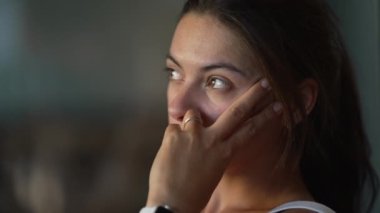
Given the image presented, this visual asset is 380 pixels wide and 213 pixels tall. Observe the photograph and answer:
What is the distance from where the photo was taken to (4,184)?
144cm

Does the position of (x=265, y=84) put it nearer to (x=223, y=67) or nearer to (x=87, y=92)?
(x=223, y=67)

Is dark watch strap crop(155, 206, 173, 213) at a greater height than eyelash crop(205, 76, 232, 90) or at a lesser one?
lesser

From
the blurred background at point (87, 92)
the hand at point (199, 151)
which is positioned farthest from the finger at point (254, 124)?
the blurred background at point (87, 92)

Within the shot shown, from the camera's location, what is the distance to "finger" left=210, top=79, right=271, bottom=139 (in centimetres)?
84

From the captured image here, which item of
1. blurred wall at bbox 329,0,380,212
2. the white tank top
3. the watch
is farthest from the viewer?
blurred wall at bbox 329,0,380,212

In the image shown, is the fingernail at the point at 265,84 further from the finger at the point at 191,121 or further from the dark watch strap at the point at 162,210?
the dark watch strap at the point at 162,210

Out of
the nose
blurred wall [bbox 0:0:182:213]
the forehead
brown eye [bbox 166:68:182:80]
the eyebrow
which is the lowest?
blurred wall [bbox 0:0:182:213]

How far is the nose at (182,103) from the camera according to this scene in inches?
34.1

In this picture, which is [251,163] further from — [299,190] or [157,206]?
[157,206]

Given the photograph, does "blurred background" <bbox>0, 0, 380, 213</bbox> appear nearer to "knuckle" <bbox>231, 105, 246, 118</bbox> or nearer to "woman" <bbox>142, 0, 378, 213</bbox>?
"woman" <bbox>142, 0, 378, 213</bbox>

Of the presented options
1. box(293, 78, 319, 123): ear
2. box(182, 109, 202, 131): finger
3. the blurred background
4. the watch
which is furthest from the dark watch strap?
the blurred background

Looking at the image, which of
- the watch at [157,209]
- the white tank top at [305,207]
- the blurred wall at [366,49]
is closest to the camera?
the watch at [157,209]

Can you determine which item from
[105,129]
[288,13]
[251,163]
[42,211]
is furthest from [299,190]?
[42,211]

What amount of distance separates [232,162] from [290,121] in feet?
0.30
